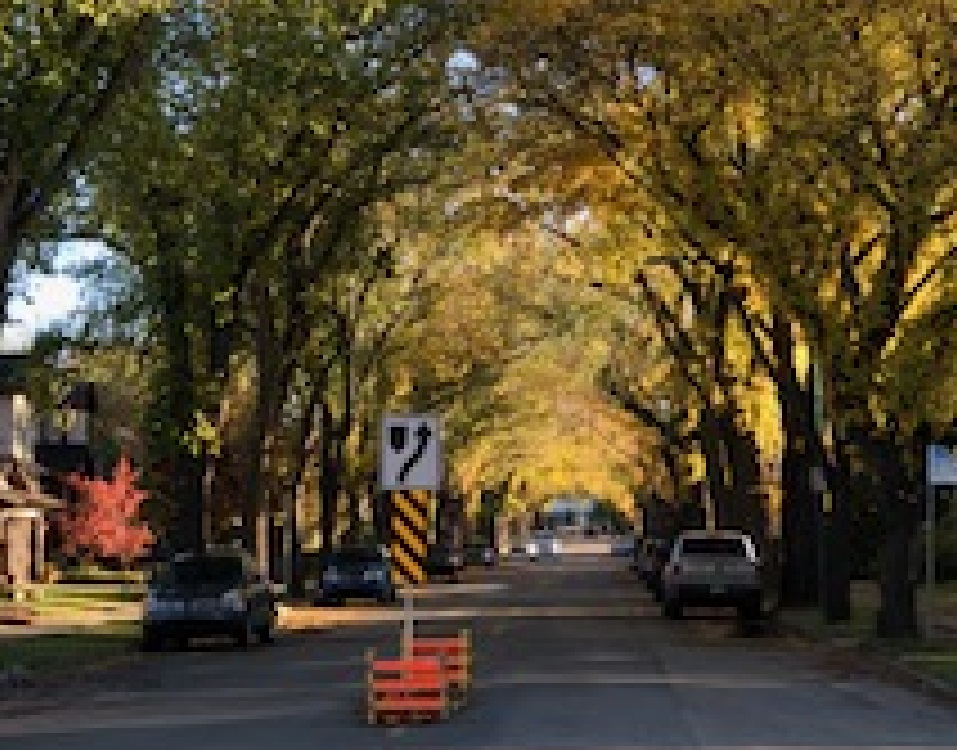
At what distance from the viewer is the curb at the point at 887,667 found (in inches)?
873

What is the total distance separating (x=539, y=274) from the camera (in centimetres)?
6119

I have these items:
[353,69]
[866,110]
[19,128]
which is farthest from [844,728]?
[353,69]

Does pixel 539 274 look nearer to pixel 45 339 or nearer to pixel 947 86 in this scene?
pixel 45 339

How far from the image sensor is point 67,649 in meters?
30.9

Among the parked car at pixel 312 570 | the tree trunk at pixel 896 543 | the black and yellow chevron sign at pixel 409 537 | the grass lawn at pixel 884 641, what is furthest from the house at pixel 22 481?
the black and yellow chevron sign at pixel 409 537

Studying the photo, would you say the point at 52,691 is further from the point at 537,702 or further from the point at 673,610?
the point at 673,610

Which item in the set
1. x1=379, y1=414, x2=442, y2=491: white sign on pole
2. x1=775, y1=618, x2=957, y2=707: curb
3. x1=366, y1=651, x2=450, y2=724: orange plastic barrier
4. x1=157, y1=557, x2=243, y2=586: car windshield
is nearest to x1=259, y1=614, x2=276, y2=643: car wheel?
x1=157, y1=557, x2=243, y2=586: car windshield

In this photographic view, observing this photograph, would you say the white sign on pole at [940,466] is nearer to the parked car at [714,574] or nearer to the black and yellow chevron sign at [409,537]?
the parked car at [714,574]

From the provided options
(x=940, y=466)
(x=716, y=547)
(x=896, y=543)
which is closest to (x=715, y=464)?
(x=716, y=547)

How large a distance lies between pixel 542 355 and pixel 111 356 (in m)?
33.8

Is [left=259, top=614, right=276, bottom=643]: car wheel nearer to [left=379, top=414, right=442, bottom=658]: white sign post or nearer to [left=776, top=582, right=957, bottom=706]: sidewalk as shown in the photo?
[left=776, top=582, right=957, bottom=706]: sidewalk

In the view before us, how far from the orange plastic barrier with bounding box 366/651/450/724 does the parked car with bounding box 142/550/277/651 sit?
46.3 feet

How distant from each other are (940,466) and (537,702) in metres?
13.5

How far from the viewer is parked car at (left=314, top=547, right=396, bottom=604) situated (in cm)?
5269
